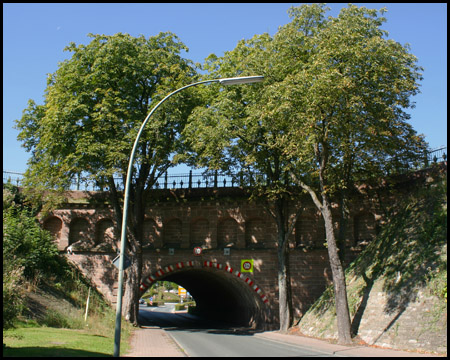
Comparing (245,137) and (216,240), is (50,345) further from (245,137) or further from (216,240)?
(216,240)

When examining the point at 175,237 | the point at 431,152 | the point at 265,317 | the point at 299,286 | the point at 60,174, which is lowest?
the point at 265,317

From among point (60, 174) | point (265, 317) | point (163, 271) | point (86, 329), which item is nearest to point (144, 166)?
point (60, 174)

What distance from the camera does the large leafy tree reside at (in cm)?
1602

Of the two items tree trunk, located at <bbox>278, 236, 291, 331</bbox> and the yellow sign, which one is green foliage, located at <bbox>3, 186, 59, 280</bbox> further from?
tree trunk, located at <bbox>278, 236, 291, 331</bbox>

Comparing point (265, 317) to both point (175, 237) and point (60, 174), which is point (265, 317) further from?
point (60, 174)

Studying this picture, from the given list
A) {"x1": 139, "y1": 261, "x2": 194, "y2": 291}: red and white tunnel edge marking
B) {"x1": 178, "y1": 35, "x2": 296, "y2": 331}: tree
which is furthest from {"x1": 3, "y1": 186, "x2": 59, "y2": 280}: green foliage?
{"x1": 178, "y1": 35, "x2": 296, "y2": 331}: tree

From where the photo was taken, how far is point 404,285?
50.8ft

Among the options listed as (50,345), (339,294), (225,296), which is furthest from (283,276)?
(50,345)

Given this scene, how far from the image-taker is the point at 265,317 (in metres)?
24.1

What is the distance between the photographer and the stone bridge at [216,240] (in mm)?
24047

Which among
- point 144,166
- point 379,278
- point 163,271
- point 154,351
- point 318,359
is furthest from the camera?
point 163,271

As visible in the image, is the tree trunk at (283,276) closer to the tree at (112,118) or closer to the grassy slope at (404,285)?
the grassy slope at (404,285)

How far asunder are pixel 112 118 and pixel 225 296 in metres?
17.4

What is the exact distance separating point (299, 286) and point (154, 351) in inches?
499
